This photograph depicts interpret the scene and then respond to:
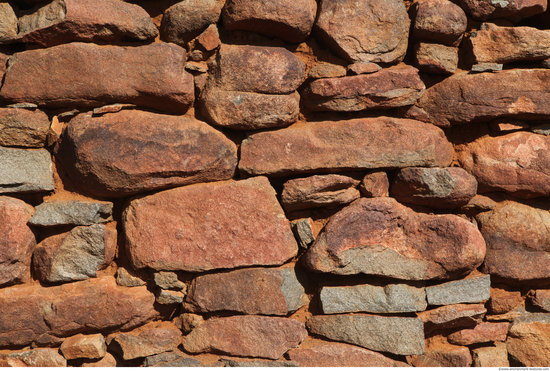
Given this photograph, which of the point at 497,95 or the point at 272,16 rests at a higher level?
the point at 272,16

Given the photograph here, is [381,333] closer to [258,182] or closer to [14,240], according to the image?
[258,182]

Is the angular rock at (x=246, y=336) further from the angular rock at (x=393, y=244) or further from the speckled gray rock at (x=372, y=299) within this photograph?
the angular rock at (x=393, y=244)

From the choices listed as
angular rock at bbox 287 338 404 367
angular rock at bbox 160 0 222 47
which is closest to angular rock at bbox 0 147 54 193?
angular rock at bbox 160 0 222 47

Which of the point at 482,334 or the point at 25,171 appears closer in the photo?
the point at 25,171

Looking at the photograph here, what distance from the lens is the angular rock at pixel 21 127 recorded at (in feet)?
5.90

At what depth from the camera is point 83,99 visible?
1821 mm

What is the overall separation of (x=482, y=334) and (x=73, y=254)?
191cm

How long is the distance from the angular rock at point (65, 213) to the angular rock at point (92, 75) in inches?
17.8

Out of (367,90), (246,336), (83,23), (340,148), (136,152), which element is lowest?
(246,336)

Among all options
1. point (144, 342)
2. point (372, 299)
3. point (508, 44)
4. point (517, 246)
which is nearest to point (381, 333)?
point (372, 299)

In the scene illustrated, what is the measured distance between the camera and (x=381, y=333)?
1859 mm

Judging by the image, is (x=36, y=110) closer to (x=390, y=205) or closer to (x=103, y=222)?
(x=103, y=222)

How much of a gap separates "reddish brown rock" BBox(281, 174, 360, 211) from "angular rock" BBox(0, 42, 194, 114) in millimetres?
654

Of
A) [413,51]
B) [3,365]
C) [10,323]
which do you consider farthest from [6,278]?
[413,51]
